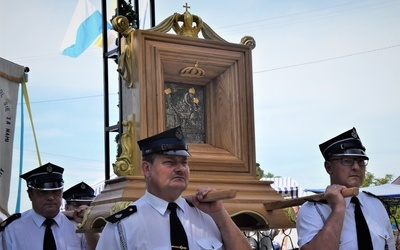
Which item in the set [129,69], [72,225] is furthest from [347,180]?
[72,225]

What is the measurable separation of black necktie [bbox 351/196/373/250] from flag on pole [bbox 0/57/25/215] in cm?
264

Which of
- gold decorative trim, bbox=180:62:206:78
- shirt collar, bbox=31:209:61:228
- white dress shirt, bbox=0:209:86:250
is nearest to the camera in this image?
gold decorative trim, bbox=180:62:206:78

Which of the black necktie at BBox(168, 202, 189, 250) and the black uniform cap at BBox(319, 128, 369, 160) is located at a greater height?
the black uniform cap at BBox(319, 128, 369, 160)

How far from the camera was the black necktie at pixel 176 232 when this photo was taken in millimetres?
3264

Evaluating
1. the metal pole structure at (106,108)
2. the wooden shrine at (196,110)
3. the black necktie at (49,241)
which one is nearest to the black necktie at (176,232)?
the wooden shrine at (196,110)

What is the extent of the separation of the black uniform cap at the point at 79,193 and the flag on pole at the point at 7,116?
71cm

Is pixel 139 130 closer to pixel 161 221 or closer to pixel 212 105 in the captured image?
pixel 212 105

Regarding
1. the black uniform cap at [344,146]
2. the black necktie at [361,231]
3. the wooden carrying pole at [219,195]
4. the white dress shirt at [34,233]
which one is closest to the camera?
the wooden carrying pole at [219,195]

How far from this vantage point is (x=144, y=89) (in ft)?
14.0

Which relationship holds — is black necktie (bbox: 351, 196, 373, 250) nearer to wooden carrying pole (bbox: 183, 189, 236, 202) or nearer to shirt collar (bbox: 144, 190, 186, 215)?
wooden carrying pole (bbox: 183, 189, 236, 202)

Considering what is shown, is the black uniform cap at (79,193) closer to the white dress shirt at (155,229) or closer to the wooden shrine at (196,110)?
the wooden shrine at (196,110)

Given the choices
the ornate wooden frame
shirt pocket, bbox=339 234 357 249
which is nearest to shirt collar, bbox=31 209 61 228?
the ornate wooden frame

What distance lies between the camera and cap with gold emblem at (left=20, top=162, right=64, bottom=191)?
5090 mm

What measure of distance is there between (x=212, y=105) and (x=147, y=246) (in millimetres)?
1591
